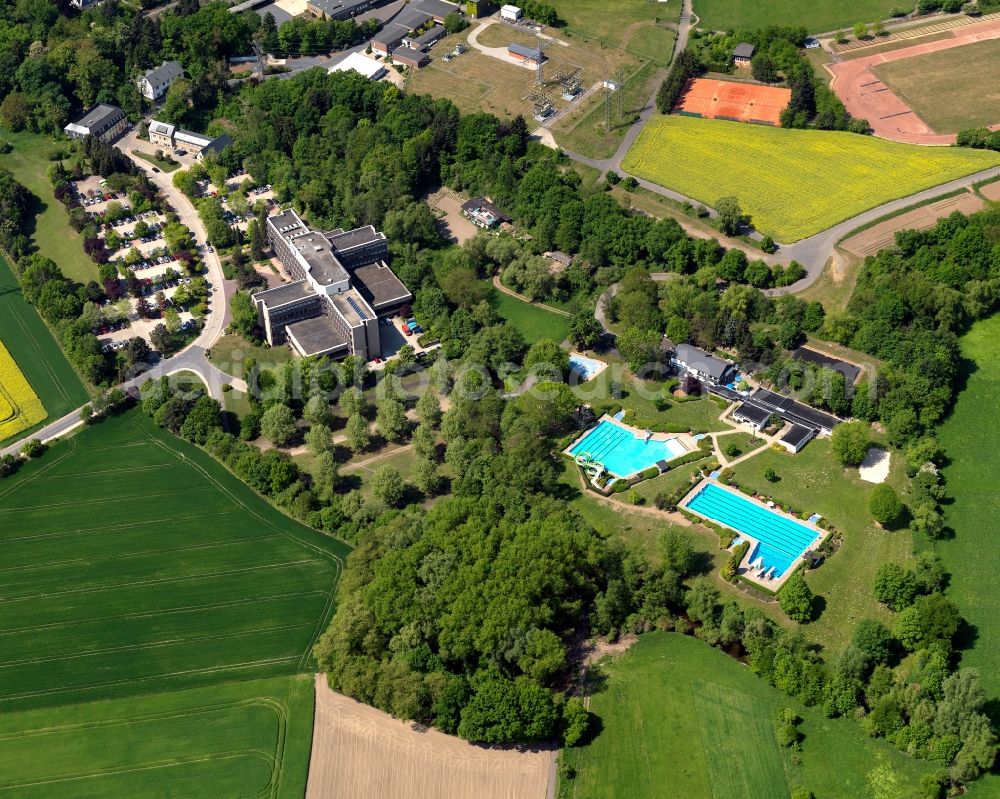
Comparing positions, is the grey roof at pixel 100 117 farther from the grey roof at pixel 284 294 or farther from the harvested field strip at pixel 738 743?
the harvested field strip at pixel 738 743

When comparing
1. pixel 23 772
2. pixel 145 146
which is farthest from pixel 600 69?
pixel 23 772

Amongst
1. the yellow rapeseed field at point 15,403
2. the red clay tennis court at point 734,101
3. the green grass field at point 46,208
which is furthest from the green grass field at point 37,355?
the red clay tennis court at point 734,101

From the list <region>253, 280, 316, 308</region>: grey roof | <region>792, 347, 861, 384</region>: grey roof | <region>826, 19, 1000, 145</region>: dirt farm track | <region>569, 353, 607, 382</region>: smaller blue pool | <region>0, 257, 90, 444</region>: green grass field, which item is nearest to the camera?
<region>792, 347, 861, 384</region>: grey roof

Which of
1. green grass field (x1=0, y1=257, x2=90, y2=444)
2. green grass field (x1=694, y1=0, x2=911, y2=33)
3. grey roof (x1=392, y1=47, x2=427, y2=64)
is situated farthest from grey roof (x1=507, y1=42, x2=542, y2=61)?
green grass field (x1=0, y1=257, x2=90, y2=444)

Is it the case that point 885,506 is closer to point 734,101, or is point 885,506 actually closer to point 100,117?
point 734,101

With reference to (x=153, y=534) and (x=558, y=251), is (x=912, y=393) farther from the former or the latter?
(x=153, y=534)

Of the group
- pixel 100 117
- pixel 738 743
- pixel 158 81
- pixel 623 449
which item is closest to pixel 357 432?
pixel 623 449

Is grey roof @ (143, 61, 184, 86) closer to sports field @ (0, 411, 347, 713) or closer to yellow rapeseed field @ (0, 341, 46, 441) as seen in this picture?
yellow rapeseed field @ (0, 341, 46, 441)
